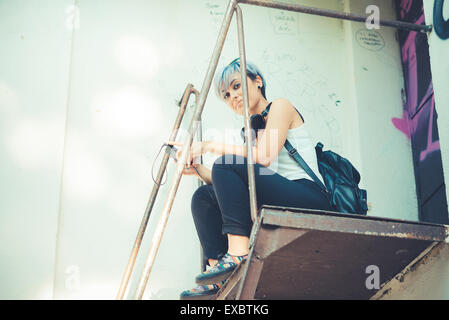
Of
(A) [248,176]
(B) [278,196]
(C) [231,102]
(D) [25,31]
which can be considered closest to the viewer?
(A) [248,176]

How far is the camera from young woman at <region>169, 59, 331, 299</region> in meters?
2.20

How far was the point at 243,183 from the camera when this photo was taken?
2.27 metres

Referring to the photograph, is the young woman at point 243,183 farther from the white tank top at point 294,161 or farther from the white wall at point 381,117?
the white wall at point 381,117

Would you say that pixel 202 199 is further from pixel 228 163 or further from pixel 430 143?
pixel 430 143

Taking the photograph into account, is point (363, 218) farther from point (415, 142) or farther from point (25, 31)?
point (25, 31)

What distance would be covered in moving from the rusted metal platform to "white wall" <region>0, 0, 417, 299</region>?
3.85 feet

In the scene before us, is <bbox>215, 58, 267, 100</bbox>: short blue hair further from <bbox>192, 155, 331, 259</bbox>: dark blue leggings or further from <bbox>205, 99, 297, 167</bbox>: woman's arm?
<bbox>192, 155, 331, 259</bbox>: dark blue leggings

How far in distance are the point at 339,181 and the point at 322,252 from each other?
46 cm

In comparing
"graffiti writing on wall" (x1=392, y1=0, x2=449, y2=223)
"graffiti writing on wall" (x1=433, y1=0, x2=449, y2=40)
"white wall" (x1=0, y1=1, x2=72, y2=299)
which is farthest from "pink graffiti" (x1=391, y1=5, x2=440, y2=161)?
"white wall" (x1=0, y1=1, x2=72, y2=299)

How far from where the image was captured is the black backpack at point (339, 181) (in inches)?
93.7

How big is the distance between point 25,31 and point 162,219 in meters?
2.01

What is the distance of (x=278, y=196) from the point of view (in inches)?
89.8

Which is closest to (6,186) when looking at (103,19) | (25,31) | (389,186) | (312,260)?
(25,31)
